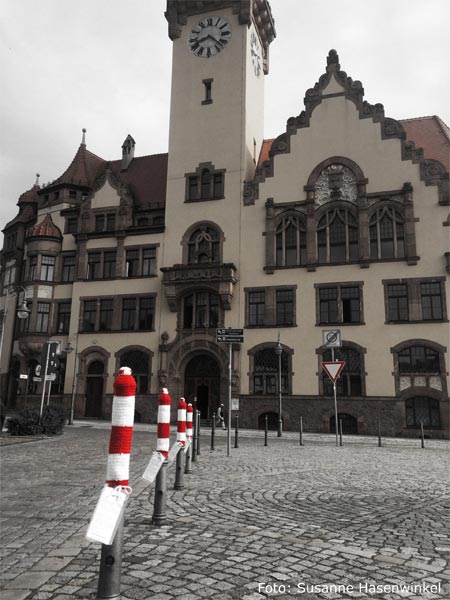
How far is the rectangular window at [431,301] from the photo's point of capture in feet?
87.8

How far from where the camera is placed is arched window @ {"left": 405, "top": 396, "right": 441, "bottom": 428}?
2609 centimetres

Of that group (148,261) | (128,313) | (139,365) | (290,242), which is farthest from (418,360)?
(128,313)

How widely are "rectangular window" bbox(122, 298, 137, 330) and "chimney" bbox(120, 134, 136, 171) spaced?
44.3ft

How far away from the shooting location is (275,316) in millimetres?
29797

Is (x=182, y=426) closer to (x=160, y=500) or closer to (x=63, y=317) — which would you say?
(x=160, y=500)

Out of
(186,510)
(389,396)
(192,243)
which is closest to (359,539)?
(186,510)

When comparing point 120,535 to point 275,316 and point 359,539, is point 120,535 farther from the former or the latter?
point 275,316

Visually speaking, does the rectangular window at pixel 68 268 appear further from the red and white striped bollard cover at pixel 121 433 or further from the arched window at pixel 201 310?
the red and white striped bollard cover at pixel 121 433

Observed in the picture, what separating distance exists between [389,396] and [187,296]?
517 inches

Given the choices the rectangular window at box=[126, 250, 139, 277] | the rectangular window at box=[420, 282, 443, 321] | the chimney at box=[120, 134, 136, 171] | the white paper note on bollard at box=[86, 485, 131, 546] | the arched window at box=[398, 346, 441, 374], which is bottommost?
the white paper note on bollard at box=[86, 485, 131, 546]

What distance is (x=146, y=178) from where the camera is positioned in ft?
130

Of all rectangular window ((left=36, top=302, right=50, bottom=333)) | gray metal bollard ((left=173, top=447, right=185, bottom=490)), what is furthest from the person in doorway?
gray metal bollard ((left=173, top=447, right=185, bottom=490))

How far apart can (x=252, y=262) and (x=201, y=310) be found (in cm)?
426

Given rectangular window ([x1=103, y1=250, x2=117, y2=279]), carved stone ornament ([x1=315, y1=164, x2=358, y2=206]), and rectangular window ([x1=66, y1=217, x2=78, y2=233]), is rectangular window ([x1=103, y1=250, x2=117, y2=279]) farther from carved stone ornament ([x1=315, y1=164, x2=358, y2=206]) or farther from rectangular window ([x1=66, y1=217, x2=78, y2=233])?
carved stone ornament ([x1=315, y1=164, x2=358, y2=206])
